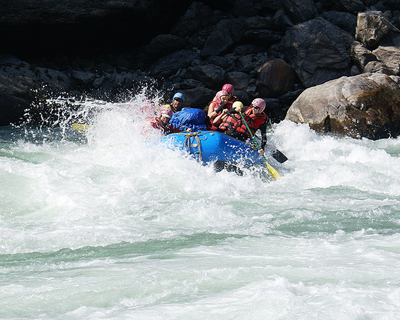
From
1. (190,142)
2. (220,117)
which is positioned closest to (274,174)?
(190,142)

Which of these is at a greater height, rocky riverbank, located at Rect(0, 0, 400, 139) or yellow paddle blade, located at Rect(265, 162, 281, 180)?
rocky riverbank, located at Rect(0, 0, 400, 139)

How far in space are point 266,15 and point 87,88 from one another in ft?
17.6

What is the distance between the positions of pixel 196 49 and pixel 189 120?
6.71m

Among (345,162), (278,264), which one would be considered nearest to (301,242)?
(278,264)

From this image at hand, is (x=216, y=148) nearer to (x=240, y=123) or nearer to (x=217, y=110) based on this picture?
(x=240, y=123)

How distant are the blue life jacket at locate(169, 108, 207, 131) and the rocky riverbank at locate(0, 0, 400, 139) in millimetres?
3158

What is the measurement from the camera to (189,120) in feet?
21.8

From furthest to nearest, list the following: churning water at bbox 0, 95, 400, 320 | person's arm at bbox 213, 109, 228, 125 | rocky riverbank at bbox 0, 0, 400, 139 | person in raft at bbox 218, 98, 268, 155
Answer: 1. rocky riverbank at bbox 0, 0, 400, 139
2. person's arm at bbox 213, 109, 228, 125
3. person in raft at bbox 218, 98, 268, 155
4. churning water at bbox 0, 95, 400, 320

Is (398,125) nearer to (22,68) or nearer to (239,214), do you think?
(239,214)

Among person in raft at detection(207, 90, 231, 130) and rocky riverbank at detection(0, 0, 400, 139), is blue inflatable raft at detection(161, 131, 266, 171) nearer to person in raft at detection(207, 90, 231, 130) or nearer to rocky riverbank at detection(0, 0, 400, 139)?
person in raft at detection(207, 90, 231, 130)

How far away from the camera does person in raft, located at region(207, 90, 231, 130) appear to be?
22.7 feet

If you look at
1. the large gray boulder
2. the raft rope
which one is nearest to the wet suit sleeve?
the raft rope

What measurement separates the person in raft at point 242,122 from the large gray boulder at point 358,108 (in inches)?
102

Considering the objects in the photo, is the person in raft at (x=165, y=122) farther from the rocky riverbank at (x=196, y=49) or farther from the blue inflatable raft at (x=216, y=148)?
the rocky riverbank at (x=196, y=49)
